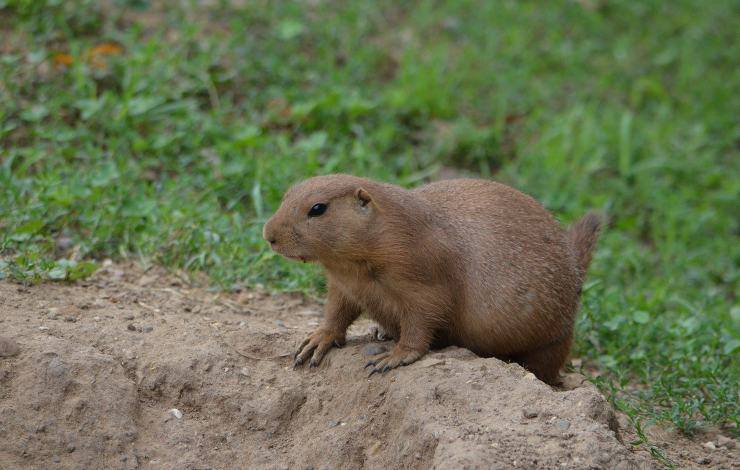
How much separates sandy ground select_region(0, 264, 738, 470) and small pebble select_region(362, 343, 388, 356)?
15 mm

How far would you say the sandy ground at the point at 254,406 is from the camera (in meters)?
3.61

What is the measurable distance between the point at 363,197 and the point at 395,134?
3.59 m

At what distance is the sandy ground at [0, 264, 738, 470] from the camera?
142 inches

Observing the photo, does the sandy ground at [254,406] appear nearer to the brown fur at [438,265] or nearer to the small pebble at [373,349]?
the small pebble at [373,349]

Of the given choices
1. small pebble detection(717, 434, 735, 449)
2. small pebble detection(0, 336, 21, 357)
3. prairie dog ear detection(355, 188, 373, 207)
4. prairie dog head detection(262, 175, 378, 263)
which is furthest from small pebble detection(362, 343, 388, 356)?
small pebble detection(717, 434, 735, 449)

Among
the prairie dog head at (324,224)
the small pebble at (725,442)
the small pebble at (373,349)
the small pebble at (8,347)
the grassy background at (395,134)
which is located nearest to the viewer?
the small pebble at (8,347)

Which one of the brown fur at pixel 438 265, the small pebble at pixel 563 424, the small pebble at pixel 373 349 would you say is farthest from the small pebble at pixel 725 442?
the small pebble at pixel 373 349

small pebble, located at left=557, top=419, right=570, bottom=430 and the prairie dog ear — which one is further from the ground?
the prairie dog ear

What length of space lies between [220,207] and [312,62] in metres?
2.48

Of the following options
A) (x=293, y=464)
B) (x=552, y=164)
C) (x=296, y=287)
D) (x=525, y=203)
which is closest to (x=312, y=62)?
(x=552, y=164)

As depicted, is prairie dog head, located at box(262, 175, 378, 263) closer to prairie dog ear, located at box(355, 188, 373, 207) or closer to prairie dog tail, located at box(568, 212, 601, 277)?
prairie dog ear, located at box(355, 188, 373, 207)

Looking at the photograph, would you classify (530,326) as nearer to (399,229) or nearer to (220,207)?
(399,229)

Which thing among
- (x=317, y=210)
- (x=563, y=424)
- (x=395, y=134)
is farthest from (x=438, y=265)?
(x=395, y=134)

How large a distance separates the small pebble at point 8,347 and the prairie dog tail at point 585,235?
276 centimetres
